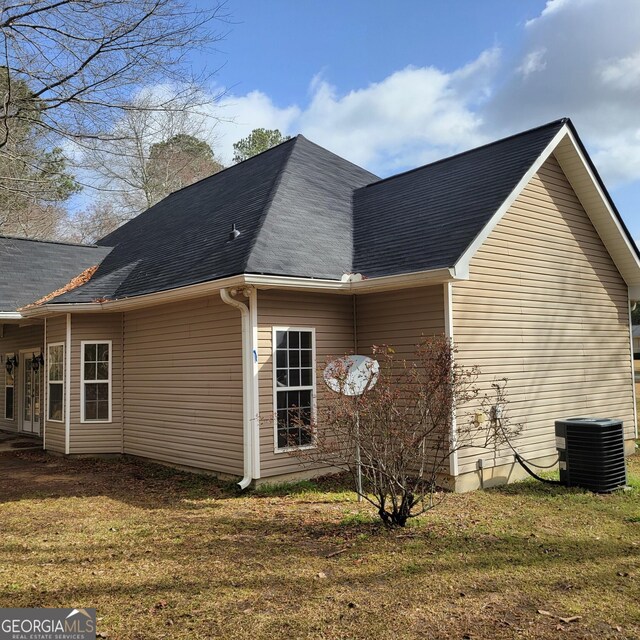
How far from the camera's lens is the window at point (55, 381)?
1121 cm

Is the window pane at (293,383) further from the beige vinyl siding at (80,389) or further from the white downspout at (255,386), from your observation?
the beige vinyl siding at (80,389)

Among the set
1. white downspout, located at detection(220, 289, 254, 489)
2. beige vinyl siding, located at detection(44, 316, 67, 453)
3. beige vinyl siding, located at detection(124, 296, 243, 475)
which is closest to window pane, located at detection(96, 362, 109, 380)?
beige vinyl siding, located at detection(124, 296, 243, 475)

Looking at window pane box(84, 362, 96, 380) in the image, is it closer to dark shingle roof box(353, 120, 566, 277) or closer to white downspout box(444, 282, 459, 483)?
dark shingle roof box(353, 120, 566, 277)

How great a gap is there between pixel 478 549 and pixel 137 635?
10.6 ft

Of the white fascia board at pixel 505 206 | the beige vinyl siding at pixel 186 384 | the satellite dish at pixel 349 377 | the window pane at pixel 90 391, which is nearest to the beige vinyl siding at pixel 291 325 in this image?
the beige vinyl siding at pixel 186 384

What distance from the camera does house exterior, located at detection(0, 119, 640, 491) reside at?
802 cm

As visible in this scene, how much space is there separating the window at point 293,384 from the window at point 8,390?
34.6ft

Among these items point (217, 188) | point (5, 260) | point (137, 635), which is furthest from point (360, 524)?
point (5, 260)

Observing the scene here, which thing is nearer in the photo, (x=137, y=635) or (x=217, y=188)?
(x=137, y=635)

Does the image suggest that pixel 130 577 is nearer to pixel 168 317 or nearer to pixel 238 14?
pixel 168 317

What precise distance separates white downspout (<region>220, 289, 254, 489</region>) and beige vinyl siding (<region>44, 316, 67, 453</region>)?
5024 mm

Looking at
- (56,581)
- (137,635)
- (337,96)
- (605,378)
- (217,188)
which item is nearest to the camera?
(137,635)

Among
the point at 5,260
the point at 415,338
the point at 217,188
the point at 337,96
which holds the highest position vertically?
the point at 337,96

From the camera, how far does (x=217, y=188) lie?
13664mm
